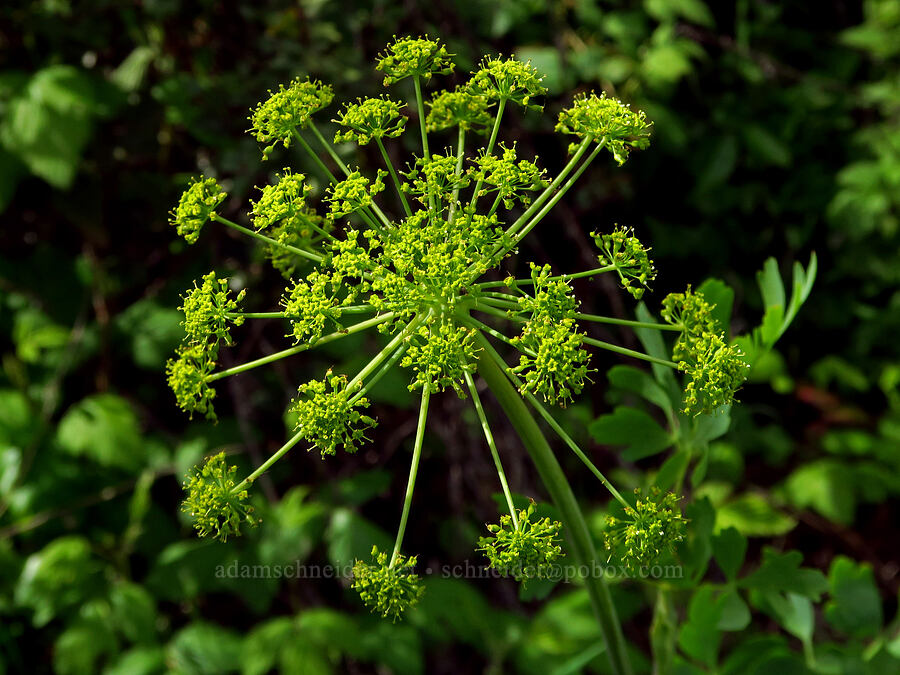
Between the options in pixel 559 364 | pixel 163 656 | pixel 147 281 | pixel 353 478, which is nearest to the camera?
pixel 559 364

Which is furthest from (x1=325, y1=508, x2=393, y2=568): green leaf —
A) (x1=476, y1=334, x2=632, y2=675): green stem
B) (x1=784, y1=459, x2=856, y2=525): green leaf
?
(x1=784, y1=459, x2=856, y2=525): green leaf

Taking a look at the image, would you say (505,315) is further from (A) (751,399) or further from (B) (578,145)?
(A) (751,399)

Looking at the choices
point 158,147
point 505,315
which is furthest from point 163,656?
point 505,315

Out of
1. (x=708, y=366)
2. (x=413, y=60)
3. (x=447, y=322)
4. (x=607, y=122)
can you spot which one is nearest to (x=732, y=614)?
(x=708, y=366)

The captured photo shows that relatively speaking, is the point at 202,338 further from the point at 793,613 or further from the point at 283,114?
the point at 793,613

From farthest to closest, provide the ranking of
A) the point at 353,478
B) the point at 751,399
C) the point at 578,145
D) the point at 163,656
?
the point at 751,399, the point at 353,478, the point at 163,656, the point at 578,145

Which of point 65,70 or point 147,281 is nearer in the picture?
point 65,70
